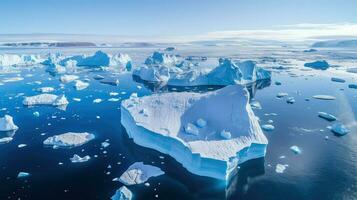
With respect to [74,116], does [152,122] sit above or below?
above

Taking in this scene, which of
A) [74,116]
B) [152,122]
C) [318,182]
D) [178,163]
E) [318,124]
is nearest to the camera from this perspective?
[318,182]

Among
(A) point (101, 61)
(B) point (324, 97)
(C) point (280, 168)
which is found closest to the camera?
(C) point (280, 168)

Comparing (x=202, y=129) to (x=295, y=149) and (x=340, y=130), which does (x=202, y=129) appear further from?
(x=340, y=130)

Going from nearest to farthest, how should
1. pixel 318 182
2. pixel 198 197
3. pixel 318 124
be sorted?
pixel 198 197 → pixel 318 182 → pixel 318 124

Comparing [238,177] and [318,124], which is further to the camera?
[318,124]

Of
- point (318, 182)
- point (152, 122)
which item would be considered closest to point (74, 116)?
point (152, 122)

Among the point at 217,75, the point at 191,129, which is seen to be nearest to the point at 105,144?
the point at 191,129

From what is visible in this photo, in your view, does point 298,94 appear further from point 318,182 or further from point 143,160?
point 143,160
